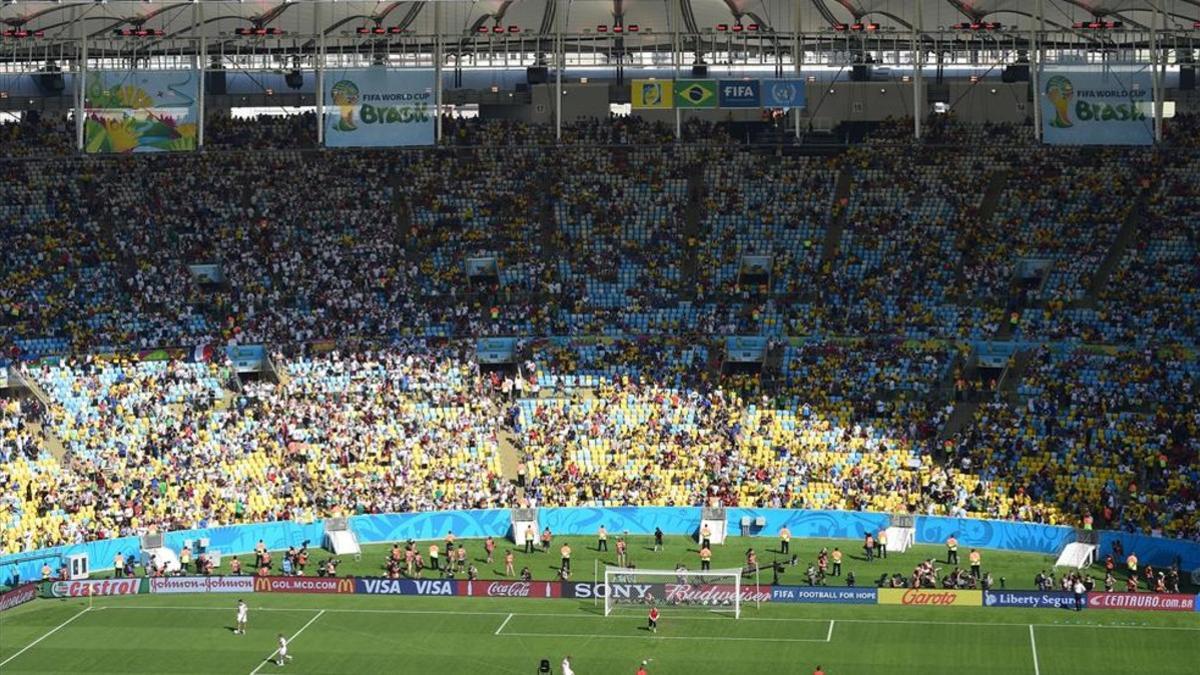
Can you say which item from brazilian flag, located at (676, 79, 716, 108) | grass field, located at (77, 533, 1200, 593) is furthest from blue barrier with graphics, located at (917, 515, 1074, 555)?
brazilian flag, located at (676, 79, 716, 108)

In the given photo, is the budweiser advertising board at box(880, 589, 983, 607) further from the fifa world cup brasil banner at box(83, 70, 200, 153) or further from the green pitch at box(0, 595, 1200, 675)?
the fifa world cup brasil banner at box(83, 70, 200, 153)

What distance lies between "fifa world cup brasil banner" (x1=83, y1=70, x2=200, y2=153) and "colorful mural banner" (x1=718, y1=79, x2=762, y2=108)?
74.5 ft

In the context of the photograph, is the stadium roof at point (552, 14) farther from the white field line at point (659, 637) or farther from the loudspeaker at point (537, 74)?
the white field line at point (659, 637)

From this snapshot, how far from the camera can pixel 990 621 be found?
59375 millimetres

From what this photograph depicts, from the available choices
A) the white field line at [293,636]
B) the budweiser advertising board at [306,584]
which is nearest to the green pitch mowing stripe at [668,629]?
the white field line at [293,636]

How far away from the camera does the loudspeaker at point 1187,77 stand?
88688 millimetres

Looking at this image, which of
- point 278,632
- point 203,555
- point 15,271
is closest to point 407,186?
point 15,271

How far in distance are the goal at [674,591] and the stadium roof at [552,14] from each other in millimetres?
29904

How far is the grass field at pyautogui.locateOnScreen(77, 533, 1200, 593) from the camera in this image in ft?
213

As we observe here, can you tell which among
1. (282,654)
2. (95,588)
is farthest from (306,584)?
(282,654)

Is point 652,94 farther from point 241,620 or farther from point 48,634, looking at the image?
point 48,634

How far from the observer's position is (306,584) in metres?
64.0

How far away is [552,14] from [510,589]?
1326 inches

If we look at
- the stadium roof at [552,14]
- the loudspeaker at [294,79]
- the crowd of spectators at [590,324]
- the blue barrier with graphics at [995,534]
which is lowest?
the blue barrier with graphics at [995,534]
